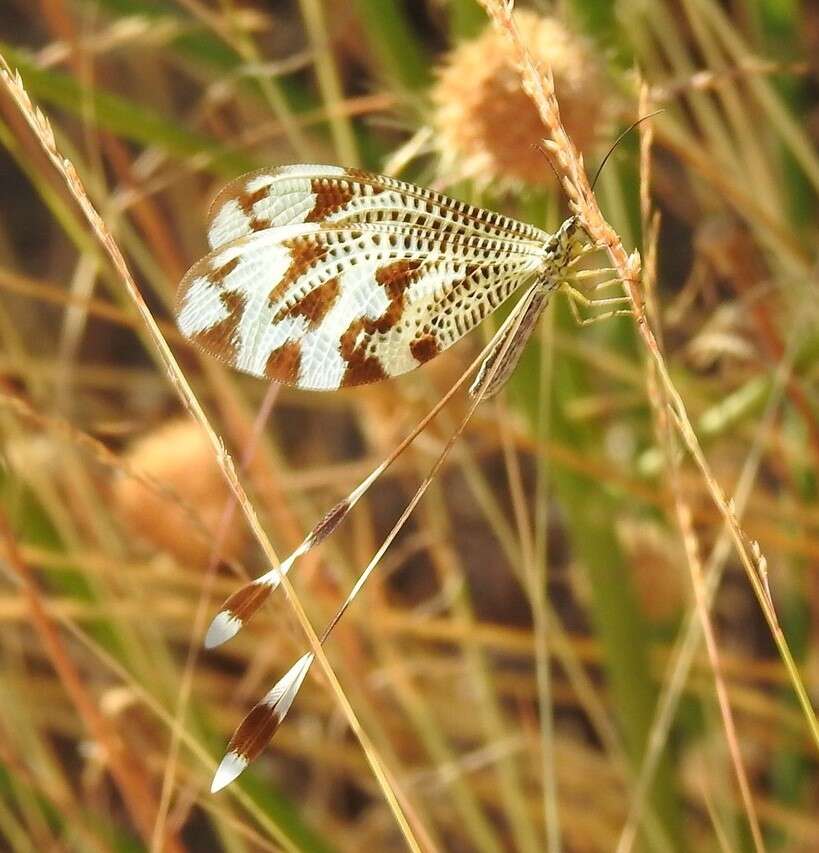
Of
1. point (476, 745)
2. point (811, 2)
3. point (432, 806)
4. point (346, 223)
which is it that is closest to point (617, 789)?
point (432, 806)

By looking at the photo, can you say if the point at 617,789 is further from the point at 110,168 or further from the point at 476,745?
the point at 110,168

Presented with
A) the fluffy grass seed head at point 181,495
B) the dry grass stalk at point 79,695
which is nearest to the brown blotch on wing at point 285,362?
the dry grass stalk at point 79,695

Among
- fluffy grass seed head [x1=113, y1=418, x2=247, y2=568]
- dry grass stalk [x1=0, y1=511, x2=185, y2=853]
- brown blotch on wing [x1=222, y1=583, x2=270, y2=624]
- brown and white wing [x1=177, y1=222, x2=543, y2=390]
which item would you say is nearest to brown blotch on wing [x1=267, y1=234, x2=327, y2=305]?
brown and white wing [x1=177, y1=222, x2=543, y2=390]

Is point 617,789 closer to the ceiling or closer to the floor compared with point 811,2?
closer to the floor


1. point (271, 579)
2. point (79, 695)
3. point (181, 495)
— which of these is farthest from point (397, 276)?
point (181, 495)

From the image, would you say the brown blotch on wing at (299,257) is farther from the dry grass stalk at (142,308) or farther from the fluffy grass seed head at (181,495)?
the fluffy grass seed head at (181,495)

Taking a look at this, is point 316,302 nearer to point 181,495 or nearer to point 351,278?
point 351,278
